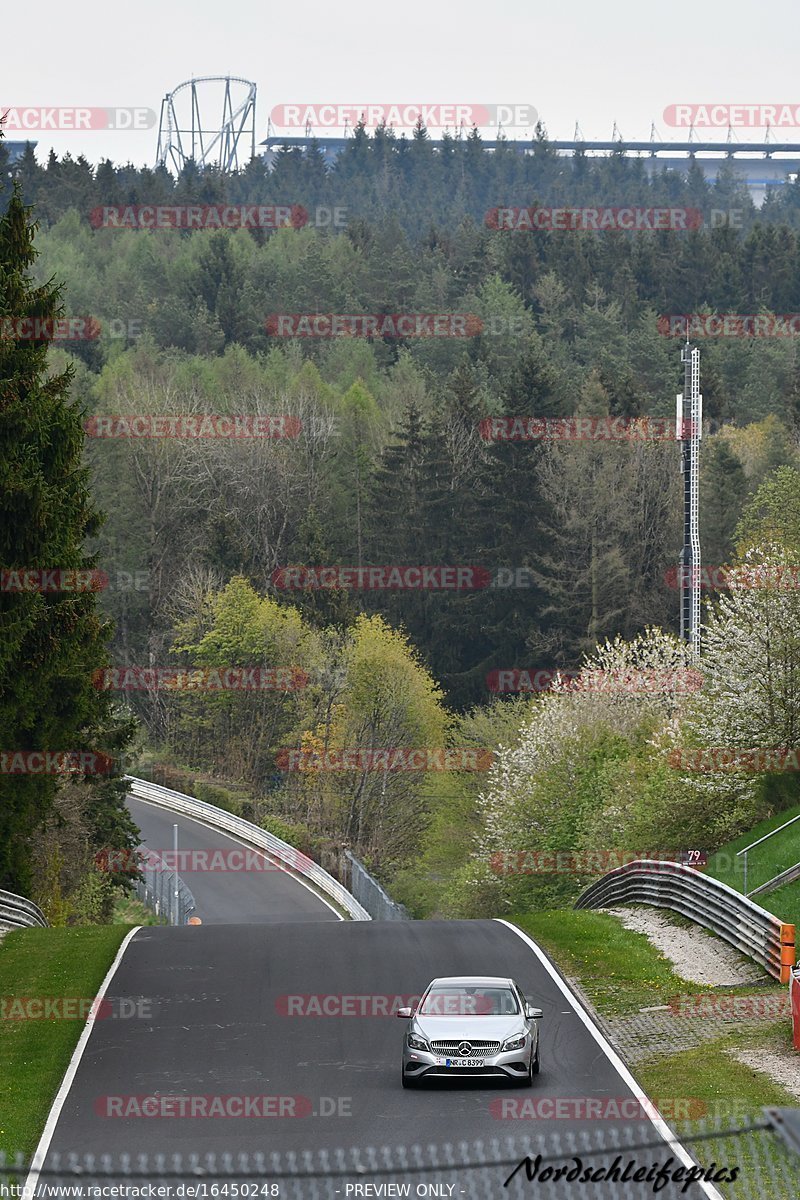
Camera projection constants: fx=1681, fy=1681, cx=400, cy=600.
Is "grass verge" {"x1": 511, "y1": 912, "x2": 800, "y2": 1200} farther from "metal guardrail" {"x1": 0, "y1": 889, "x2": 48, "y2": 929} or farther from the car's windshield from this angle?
"metal guardrail" {"x1": 0, "y1": 889, "x2": 48, "y2": 929}

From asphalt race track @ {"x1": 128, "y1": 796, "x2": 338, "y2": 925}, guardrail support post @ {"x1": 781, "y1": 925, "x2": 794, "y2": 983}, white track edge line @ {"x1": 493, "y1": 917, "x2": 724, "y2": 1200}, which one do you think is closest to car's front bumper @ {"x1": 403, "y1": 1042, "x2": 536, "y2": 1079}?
white track edge line @ {"x1": 493, "y1": 917, "x2": 724, "y2": 1200}

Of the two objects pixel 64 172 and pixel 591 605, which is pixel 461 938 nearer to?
pixel 591 605

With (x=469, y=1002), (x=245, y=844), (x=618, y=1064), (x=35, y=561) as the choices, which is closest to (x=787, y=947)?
(x=618, y=1064)

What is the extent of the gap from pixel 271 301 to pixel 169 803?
60234 millimetres

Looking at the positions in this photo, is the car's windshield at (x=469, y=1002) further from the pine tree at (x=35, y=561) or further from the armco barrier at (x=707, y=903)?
the pine tree at (x=35, y=561)

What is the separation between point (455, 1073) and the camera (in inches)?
705

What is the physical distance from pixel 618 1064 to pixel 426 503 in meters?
80.3

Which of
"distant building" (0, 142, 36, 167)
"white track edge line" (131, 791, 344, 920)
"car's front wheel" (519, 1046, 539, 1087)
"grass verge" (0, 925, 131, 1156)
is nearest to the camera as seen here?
"grass verge" (0, 925, 131, 1156)

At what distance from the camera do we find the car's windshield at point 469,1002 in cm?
1861

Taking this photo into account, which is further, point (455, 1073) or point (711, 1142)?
point (455, 1073)

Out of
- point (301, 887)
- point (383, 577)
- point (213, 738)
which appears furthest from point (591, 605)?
point (301, 887)

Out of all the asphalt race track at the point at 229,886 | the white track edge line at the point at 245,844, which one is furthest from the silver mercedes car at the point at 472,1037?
the white track edge line at the point at 245,844

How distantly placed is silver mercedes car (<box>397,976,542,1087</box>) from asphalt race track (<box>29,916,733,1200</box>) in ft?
0.87

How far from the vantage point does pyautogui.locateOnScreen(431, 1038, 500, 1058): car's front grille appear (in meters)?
17.9
